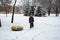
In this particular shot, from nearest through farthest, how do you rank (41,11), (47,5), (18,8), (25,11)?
1. (41,11)
2. (25,11)
3. (47,5)
4. (18,8)

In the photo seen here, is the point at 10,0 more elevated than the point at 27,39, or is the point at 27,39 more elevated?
the point at 10,0

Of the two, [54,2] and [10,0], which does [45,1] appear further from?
Result: [10,0]

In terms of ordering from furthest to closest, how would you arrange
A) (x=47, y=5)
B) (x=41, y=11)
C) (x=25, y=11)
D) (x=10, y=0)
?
(x=47, y=5) < (x=25, y=11) < (x=41, y=11) < (x=10, y=0)

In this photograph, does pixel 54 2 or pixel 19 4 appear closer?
pixel 54 2

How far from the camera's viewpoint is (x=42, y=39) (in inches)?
392

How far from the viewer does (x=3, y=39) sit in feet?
32.6

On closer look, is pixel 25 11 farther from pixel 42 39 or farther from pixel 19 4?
pixel 42 39

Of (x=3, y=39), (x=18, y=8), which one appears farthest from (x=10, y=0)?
(x=18, y=8)

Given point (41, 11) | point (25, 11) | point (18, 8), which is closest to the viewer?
point (41, 11)

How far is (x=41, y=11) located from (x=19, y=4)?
40017mm

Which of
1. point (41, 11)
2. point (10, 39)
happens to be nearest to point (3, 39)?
point (10, 39)

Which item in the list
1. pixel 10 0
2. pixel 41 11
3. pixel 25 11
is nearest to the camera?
pixel 10 0

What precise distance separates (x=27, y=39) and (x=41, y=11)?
36577 millimetres

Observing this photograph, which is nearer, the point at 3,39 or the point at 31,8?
the point at 3,39
